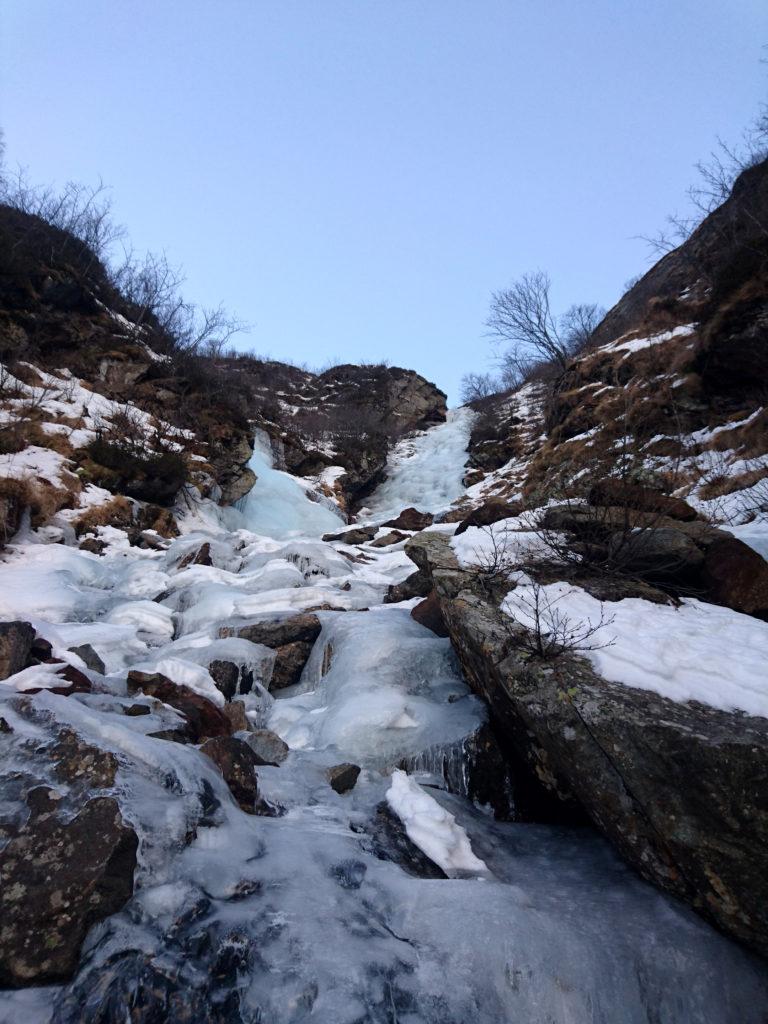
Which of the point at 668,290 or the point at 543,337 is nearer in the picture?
the point at 668,290

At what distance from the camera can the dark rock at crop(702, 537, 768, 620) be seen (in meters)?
3.87

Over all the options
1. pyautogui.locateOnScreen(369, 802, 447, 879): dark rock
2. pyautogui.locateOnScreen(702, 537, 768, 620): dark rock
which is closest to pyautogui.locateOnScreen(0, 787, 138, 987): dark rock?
pyautogui.locateOnScreen(369, 802, 447, 879): dark rock

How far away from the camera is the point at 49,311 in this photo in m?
14.7

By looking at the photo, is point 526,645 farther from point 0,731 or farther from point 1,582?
point 1,582

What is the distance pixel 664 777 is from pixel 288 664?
4463mm

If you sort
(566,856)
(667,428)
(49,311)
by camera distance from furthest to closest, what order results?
(49,311) < (667,428) < (566,856)

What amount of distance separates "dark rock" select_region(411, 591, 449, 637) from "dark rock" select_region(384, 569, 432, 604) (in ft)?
3.37

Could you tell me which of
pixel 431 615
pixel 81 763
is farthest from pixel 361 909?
pixel 431 615

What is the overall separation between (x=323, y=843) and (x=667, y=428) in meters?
11.4

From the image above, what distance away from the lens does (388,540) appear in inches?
500

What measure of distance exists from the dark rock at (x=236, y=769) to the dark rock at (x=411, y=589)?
450 centimetres

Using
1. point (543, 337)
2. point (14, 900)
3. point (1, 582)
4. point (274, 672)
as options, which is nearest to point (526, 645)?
point (14, 900)

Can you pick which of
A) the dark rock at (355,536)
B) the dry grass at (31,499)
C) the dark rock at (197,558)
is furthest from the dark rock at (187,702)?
the dark rock at (355,536)

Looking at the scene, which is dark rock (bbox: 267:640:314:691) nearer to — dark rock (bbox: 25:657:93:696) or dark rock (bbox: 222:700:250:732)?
dark rock (bbox: 222:700:250:732)
